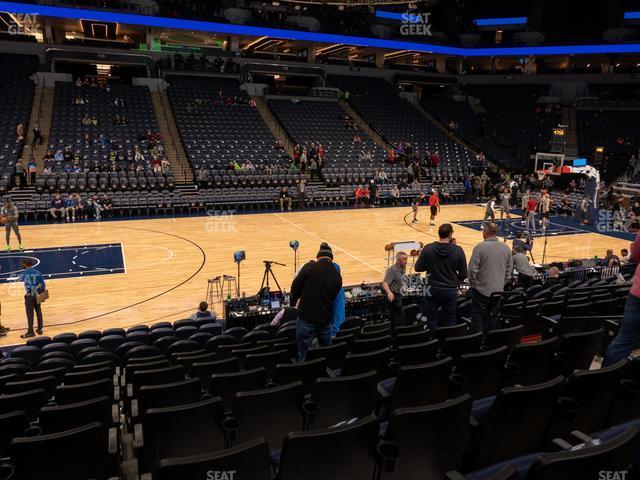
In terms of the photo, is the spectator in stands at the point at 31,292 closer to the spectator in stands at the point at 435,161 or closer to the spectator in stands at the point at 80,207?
the spectator in stands at the point at 80,207

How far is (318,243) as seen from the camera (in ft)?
56.1

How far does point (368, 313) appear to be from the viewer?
32.6 ft

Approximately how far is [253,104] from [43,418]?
31.0 meters

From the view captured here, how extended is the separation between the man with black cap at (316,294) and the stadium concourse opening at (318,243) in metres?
0.03

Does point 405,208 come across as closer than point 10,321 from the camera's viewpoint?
No

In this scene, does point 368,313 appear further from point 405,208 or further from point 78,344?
point 405,208

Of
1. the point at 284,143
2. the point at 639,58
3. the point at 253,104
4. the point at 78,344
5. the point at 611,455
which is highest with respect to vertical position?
the point at 639,58

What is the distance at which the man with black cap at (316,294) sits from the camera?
5.38 m

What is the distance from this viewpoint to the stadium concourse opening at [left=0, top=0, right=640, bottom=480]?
9.52 ft

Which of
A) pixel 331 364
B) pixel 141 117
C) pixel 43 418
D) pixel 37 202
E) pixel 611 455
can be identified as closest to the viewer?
pixel 611 455

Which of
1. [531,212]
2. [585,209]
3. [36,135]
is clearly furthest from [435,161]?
[36,135]

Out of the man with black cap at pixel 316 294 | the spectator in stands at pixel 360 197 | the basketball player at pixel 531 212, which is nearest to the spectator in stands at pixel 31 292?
the man with black cap at pixel 316 294

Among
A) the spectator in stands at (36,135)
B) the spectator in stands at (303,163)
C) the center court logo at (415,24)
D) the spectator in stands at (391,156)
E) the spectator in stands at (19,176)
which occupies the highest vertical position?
the center court logo at (415,24)

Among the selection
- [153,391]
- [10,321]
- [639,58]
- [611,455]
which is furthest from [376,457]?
[639,58]
